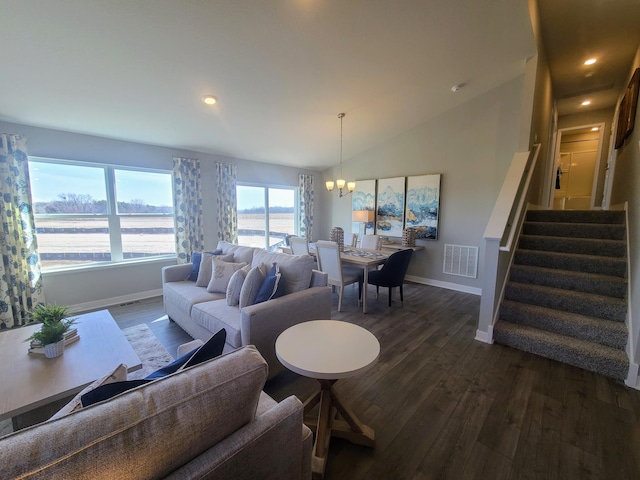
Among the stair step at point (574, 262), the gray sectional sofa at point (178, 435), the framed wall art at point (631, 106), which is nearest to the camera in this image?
the gray sectional sofa at point (178, 435)

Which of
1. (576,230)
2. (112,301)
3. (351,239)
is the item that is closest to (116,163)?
(112,301)

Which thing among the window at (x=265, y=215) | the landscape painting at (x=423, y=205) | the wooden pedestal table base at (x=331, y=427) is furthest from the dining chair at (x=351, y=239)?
the wooden pedestal table base at (x=331, y=427)

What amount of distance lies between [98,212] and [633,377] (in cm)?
617

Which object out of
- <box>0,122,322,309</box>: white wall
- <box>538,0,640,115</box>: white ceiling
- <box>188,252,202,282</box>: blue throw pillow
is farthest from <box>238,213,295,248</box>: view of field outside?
<box>538,0,640,115</box>: white ceiling

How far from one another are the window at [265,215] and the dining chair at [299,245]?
173 centimetres

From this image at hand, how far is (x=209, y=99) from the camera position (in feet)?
10.6

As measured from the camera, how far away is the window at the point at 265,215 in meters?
5.59

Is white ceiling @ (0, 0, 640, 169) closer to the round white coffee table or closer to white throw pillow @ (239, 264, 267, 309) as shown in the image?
white throw pillow @ (239, 264, 267, 309)

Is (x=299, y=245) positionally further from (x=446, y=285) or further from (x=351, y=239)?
(x=446, y=285)

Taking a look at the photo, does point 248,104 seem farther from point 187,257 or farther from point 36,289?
point 36,289

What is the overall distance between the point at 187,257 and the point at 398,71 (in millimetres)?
4258

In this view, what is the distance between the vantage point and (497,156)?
408cm

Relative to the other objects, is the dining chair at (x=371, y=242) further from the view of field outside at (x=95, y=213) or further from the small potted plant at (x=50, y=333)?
the small potted plant at (x=50, y=333)

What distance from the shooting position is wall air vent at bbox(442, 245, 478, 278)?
14.5ft
